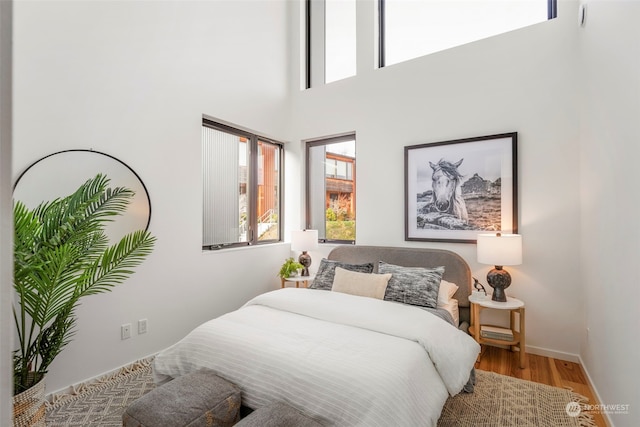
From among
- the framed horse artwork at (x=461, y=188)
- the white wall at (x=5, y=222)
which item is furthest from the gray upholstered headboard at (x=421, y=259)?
the white wall at (x=5, y=222)

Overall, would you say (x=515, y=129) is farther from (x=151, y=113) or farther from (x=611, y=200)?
(x=151, y=113)

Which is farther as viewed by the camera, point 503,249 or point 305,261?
point 305,261

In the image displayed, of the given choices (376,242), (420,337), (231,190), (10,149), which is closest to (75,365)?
(231,190)

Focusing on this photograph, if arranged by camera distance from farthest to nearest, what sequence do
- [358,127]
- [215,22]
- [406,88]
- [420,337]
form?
[358,127] → [406,88] → [215,22] → [420,337]

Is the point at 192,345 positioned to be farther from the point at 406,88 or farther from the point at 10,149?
the point at 406,88

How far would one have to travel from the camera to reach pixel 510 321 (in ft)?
9.63

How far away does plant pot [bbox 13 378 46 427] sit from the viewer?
4.89 feet

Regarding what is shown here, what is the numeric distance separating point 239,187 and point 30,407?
263 centimetres

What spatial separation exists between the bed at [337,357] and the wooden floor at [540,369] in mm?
675

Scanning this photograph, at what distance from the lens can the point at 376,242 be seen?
12.3 feet

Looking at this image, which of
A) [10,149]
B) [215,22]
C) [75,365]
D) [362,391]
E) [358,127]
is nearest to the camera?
[10,149]

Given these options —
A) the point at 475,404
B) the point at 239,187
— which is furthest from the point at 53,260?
the point at 475,404

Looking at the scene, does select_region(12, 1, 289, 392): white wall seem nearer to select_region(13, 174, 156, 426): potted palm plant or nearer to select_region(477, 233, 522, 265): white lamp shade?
select_region(13, 174, 156, 426): potted palm plant

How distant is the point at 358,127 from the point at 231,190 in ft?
5.61
